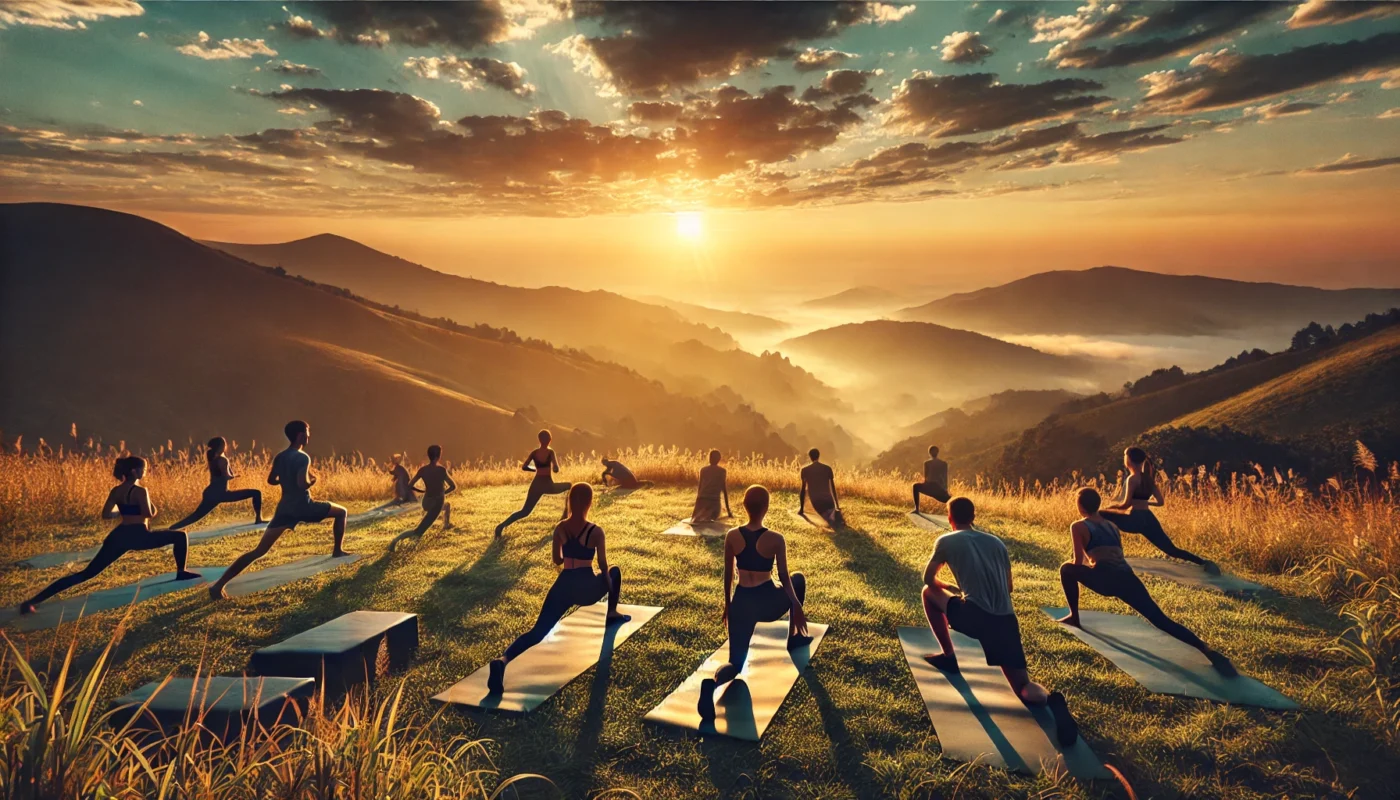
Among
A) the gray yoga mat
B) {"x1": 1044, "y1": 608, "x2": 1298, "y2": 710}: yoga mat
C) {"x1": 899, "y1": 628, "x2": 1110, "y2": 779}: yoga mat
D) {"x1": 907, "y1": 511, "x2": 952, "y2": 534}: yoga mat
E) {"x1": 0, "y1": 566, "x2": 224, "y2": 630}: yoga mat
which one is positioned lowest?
the gray yoga mat

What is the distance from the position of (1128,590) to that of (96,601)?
11.5 metres

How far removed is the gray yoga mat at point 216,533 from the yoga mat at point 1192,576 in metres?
13.6

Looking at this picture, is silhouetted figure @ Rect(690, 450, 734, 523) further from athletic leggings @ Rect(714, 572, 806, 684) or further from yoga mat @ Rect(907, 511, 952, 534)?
athletic leggings @ Rect(714, 572, 806, 684)

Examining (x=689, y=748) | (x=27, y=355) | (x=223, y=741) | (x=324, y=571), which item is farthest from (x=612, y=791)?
(x=27, y=355)

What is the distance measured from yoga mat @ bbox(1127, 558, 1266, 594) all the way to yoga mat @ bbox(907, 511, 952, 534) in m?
3.14

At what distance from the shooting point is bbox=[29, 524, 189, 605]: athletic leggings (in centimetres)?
756

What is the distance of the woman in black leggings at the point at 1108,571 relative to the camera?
5992mm

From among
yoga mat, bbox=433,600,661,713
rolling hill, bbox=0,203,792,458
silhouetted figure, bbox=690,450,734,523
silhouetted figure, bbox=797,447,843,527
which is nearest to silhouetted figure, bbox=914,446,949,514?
silhouetted figure, bbox=797,447,843,527

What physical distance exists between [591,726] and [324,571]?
619cm

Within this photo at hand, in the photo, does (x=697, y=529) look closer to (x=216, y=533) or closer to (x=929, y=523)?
(x=929, y=523)

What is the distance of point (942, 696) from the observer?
564 cm

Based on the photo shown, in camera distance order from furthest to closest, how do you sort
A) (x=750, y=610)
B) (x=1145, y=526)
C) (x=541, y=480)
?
(x=541, y=480), (x=1145, y=526), (x=750, y=610)

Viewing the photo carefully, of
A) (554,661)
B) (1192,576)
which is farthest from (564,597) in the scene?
(1192,576)

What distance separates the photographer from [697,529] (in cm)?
1234
